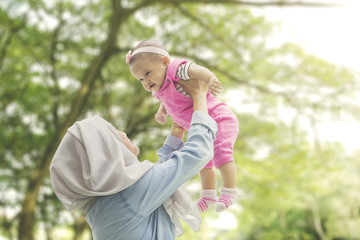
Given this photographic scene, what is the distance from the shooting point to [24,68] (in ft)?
30.1

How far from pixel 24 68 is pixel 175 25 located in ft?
12.9

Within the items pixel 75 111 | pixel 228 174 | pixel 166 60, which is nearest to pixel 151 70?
pixel 166 60

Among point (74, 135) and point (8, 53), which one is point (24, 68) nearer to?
point (8, 53)

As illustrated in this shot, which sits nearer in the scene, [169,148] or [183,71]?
[183,71]

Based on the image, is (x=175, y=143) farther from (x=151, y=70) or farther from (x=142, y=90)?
(x=142, y=90)

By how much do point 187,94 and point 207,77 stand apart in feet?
0.46

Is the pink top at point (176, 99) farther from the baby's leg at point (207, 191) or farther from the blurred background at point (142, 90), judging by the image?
the blurred background at point (142, 90)

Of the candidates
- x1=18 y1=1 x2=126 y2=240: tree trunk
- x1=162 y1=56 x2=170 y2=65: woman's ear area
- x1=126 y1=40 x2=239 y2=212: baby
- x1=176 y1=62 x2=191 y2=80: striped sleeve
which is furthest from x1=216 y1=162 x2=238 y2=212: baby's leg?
x1=18 y1=1 x2=126 y2=240: tree trunk

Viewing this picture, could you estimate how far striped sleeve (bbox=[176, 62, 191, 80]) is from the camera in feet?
4.76

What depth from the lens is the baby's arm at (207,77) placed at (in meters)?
1.41

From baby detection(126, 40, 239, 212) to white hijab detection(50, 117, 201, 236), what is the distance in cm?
16

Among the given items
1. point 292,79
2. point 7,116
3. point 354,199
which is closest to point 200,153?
point 292,79

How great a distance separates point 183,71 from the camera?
4.79ft

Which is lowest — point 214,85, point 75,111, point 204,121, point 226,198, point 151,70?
point 226,198
